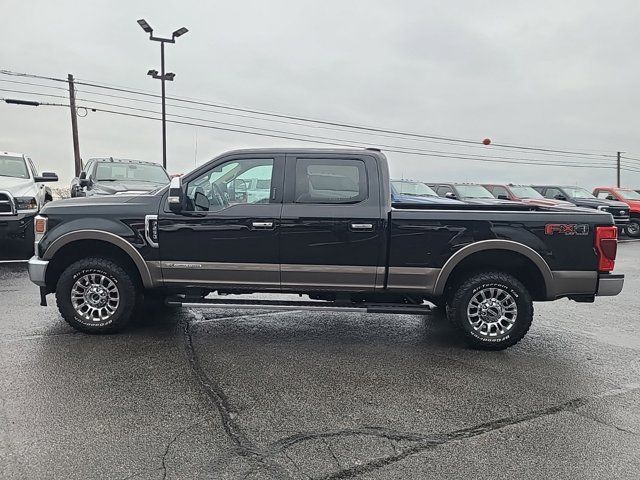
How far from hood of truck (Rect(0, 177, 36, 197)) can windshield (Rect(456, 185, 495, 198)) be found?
43.6 ft

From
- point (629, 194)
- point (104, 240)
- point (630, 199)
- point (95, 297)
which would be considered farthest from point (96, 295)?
point (629, 194)

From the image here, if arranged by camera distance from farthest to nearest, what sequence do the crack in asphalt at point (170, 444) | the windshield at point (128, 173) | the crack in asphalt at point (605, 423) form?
the windshield at point (128, 173) → the crack in asphalt at point (605, 423) → the crack in asphalt at point (170, 444)

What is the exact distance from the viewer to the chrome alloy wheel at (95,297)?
5.50 metres

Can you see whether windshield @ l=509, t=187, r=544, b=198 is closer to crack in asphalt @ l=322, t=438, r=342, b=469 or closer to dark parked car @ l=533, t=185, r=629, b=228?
dark parked car @ l=533, t=185, r=629, b=228

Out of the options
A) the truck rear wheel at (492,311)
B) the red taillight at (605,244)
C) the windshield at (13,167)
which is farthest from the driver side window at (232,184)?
the windshield at (13,167)

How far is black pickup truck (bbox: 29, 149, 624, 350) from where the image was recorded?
5.20 meters

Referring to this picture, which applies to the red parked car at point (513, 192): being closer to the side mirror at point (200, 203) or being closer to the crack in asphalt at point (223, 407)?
the side mirror at point (200, 203)

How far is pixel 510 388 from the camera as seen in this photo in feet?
14.3

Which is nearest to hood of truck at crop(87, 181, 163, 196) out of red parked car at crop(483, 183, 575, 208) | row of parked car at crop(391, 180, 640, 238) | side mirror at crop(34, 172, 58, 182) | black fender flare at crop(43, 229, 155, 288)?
side mirror at crop(34, 172, 58, 182)

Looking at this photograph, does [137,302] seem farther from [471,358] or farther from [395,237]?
[471,358]

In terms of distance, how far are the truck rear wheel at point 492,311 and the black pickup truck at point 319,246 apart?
1 centimetres

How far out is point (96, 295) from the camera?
18.1ft

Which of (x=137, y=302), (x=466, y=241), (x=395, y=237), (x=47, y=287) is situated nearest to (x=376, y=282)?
(x=395, y=237)

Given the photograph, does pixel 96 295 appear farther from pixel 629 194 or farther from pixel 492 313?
pixel 629 194
